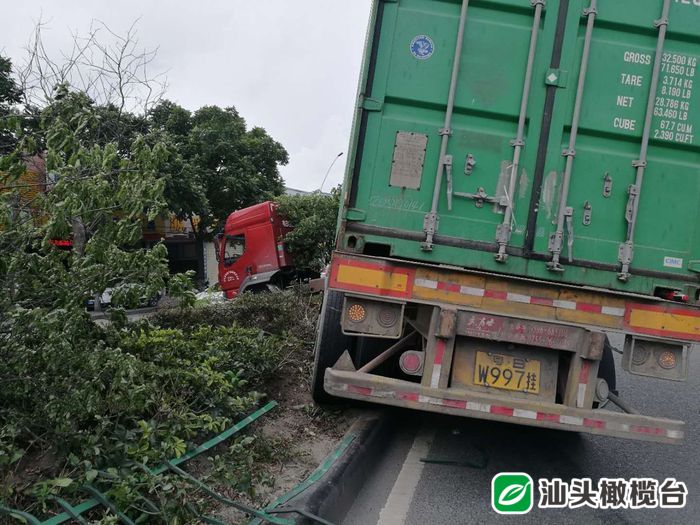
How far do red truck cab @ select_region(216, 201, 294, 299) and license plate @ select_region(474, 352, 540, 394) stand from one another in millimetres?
10180

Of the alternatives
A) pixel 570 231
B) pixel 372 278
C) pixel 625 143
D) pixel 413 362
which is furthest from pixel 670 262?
pixel 372 278

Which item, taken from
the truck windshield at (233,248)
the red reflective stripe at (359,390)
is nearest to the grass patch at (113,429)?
the red reflective stripe at (359,390)

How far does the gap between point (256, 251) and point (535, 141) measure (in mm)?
10867

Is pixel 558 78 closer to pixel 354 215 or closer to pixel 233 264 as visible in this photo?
pixel 354 215

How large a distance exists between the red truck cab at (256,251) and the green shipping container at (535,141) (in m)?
10.0

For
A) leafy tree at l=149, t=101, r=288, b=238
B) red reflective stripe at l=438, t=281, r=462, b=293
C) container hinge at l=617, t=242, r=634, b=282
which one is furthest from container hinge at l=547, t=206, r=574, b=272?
leafy tree at l=149, t=101, r=288, b=238

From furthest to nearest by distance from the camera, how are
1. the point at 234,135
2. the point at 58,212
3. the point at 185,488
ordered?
the point at 234,135, the point at 185,488, the point at 58,212

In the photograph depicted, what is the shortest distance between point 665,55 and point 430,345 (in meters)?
2.44

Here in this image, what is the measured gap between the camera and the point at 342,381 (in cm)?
385

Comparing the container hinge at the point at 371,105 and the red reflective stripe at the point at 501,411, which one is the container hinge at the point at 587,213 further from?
the container hinge at the point at 371,105

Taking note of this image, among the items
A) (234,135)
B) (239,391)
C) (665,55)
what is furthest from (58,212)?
(234,135)

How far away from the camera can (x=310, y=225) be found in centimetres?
1362

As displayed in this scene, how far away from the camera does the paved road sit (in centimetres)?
362

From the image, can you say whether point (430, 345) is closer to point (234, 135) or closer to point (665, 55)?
point (665, 55)
